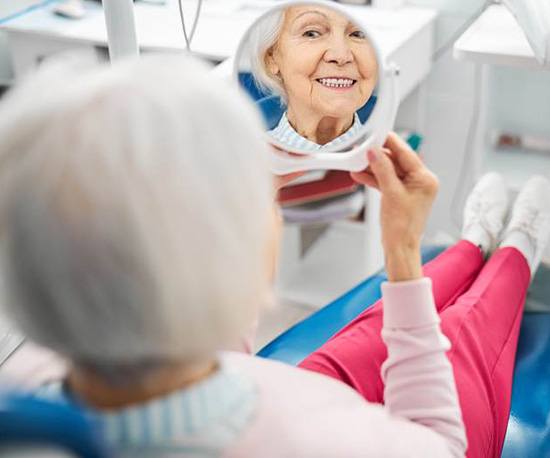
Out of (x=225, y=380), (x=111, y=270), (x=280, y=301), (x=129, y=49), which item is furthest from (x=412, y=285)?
(x=280, y=301)

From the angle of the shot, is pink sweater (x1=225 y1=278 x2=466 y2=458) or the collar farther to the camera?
the collar

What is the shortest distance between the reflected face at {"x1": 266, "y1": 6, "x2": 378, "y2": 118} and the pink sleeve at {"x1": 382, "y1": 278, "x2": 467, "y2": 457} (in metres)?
0.31

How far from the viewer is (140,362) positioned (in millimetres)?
557

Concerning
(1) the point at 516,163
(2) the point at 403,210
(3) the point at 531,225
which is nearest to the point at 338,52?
(2) the point at 403,210

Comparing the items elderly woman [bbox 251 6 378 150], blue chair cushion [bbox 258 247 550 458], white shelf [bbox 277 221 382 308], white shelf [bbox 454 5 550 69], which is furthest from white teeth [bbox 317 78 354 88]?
white shelf [bbox 277 221 382 308]

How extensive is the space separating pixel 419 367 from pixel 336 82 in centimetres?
44

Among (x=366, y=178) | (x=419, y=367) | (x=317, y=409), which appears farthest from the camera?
(x=366, y=178)

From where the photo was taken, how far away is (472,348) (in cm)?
111

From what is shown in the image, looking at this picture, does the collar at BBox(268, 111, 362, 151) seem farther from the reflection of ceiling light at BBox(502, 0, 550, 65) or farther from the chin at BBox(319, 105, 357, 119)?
the reflection of ceiling light at BBox(502, 0, 550, 65)

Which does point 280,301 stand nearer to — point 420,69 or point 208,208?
point 420,69

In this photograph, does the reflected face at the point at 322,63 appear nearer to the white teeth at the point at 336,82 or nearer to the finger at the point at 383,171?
the white teeth at the point at 336,82

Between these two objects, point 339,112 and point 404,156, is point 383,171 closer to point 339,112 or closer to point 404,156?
point 404,156

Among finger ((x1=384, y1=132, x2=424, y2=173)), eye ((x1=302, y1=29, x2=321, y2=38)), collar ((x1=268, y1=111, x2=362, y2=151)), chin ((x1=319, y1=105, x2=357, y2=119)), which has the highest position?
eye ((x1=302, y1=29, x2=321, y2=38))

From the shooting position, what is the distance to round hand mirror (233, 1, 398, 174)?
1000 millimetres
